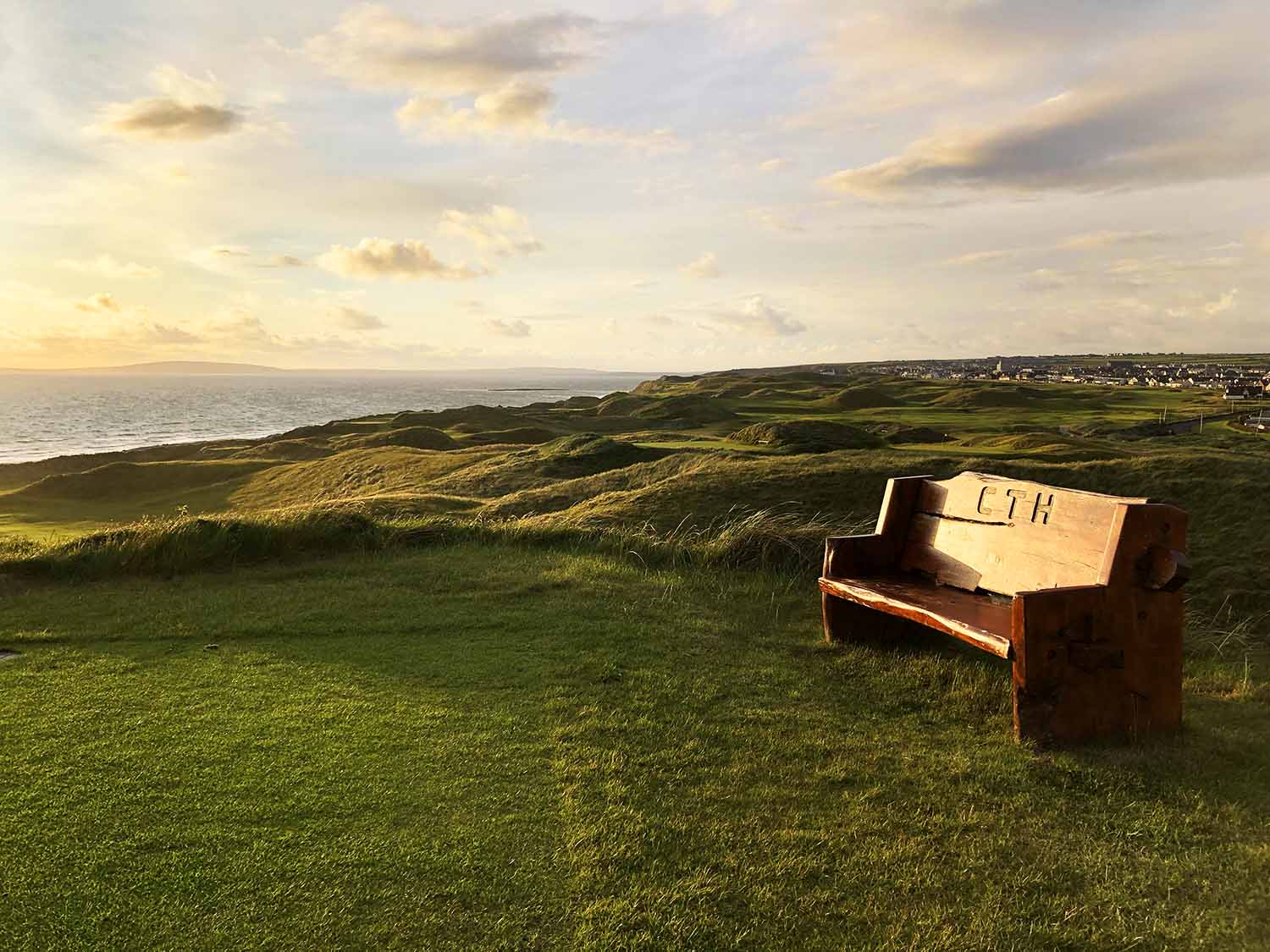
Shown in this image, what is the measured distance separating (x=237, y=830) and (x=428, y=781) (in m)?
0.83

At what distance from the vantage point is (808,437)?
27.4 m

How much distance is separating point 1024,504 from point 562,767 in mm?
3639

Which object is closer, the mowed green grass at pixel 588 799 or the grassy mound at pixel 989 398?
the mowed green grass at pixel 588 799

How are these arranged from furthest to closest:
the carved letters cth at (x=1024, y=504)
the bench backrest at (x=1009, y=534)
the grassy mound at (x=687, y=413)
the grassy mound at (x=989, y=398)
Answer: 1. the grassy mound at (x=989, y=398)
2. the grassy mound at (x=687, y=413)
3. the carved letters cth at (x=1024, y=504)
4. the bench backrest at (x=1009, y=534)

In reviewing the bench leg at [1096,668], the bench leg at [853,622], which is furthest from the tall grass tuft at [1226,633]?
the bench leg at [853,622]

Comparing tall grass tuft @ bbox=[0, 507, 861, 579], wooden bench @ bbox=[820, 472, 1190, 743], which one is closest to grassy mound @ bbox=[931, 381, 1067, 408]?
tall grass tuft @ bbox=[0, 507, 861, 579]

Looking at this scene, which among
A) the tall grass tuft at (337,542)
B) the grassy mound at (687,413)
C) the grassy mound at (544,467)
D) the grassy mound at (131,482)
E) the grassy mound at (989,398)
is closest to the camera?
the tall grass tuft at (337,542)

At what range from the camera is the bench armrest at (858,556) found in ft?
20.9

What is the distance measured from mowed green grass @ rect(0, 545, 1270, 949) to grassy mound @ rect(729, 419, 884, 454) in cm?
1931

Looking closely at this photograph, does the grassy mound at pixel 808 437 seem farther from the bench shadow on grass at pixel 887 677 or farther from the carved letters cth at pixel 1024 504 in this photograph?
the bench shadow on grass at pixel 887 677

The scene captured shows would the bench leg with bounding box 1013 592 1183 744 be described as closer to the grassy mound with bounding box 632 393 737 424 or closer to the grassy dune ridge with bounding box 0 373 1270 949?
the grassy dune ridge with bounding box 0 373 1270 949

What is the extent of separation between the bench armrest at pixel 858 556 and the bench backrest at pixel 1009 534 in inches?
5.4

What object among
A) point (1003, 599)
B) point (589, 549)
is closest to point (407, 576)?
point (589, 549)

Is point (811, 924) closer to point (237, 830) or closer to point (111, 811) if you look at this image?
point (237, 830)
